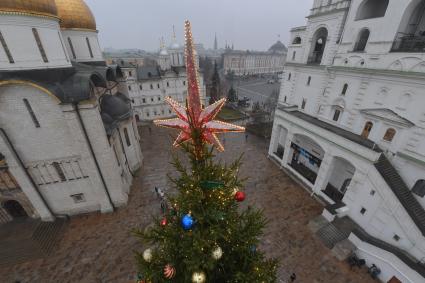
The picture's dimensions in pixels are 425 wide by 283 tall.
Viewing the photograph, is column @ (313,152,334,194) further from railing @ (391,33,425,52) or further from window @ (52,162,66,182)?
window @ (52,162,66,182)

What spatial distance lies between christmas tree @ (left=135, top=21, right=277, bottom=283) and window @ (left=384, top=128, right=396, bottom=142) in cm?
1435

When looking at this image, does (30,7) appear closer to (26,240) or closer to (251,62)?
(26,240)

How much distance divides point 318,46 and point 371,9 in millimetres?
5472

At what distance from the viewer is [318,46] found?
70.2 ft

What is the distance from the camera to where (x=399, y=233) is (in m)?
12.8

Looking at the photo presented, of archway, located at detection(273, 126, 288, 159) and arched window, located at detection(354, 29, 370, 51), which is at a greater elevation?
arched window, located at detection(354, 29, 370, 51)

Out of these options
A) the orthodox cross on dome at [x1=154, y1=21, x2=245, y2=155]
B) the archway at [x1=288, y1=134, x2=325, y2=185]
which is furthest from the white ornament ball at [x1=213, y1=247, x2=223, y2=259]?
the archway at [x1=288, y1=134, x2=325, y2=185]

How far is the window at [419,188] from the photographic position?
13109mm

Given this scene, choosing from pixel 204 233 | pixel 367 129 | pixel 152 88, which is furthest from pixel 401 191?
pixel 152 88

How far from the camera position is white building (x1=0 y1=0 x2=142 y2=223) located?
11.9m

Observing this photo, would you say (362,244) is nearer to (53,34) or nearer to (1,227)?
(53,34)

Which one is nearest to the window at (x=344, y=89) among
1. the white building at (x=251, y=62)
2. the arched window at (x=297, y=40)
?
the arched window at (x=297, y=40)

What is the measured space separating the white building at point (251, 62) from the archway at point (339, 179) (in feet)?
302

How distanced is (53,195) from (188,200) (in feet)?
52.2
